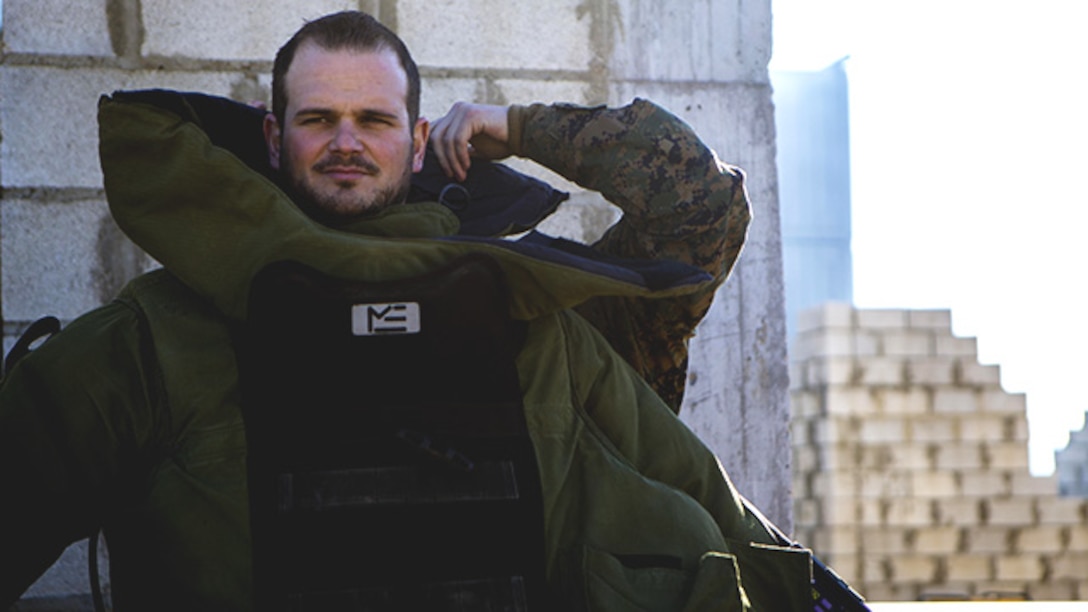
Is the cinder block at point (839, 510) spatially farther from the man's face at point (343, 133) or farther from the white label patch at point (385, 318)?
the white label patch at point (385, 318)

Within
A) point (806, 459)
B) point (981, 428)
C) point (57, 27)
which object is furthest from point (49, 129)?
point (981, 428)

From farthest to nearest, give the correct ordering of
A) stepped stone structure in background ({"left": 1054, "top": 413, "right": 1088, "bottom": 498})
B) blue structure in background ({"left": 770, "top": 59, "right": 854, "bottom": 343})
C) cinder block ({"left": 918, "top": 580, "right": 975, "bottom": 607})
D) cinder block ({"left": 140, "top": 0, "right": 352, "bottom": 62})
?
blue structure in background ({"left": 770, "top": 59, "right": 854, "bottom": 343})
stepped stone structure in background ({"left": 1054, "top": 413, "right": 1088, "bottom": 498})
cinder block ({"left": 918, "top": 580, "right": 975, "bottom": 607})
cinder block ({"left": 140, "top": 0, "right": 352, "bottom": 62})

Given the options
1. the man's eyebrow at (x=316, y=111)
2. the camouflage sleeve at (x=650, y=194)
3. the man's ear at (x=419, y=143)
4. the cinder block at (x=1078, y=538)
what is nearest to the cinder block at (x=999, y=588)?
the cinder block at (x=1078, y=538)

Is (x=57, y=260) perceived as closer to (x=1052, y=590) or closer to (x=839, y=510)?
(x=839, y=510)

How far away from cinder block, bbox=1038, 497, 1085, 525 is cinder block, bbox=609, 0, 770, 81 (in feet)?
30.5

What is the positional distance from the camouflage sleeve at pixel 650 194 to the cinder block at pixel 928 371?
31.3 feet

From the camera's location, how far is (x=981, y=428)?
11.5 m

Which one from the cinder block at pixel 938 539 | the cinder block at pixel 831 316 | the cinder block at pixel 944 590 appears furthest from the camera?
the cinder block at pixel 831 316

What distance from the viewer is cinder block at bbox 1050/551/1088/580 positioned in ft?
37.7

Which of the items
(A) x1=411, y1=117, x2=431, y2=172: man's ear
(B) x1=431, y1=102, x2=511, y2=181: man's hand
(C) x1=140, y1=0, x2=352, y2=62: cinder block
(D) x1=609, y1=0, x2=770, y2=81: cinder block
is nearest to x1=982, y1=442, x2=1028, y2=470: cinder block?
(D) x1=609, y1=0, x2=770, y2=81: cinder block

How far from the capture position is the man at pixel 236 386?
65.4 inches

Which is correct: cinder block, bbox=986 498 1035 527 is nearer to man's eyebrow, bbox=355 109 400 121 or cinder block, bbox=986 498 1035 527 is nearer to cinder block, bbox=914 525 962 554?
cinder block, bbox=914 525 962 554

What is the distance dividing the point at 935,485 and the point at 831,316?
1739mm

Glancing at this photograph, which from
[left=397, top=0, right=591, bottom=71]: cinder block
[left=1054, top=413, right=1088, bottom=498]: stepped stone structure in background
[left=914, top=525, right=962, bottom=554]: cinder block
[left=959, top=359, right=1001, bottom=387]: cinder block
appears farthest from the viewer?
[left=1054, top=413, right=1088, bottom=498]: stepped stone structure in background
